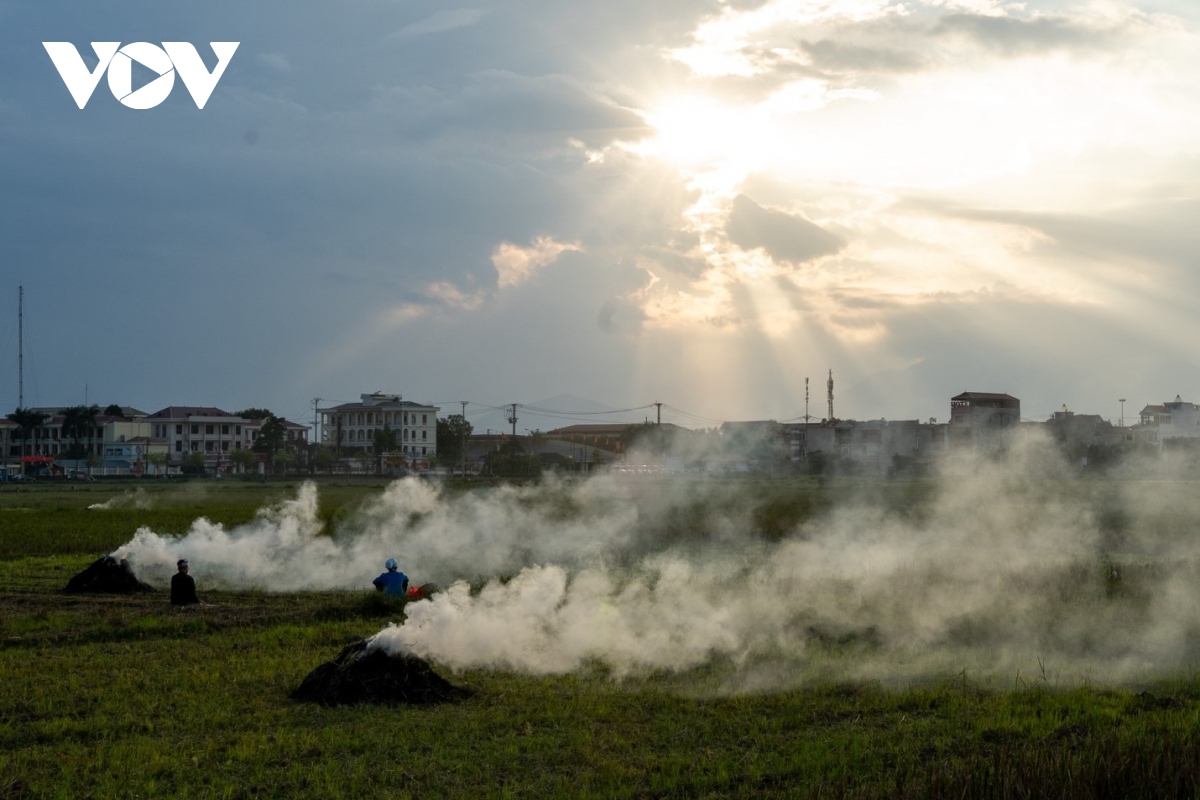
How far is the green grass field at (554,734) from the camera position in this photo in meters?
10.2

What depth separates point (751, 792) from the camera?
1014 centimetres

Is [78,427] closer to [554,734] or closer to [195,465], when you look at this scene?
[195,465]

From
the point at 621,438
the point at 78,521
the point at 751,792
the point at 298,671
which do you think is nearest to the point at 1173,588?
the point at 751,792

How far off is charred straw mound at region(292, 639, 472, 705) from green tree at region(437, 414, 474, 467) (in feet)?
374

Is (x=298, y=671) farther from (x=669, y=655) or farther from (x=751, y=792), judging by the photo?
(x=751, y=792)

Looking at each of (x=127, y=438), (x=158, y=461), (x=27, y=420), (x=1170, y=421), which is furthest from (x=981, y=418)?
(x=27, y=420)

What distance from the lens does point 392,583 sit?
22.0 metres

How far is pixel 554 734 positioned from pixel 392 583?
10597 mm

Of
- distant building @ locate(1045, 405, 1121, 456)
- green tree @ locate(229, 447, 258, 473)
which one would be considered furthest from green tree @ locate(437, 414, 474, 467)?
distant building @ locate(1045, 405, 1121, 456)

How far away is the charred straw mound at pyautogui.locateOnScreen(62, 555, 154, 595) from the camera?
81.6 ft

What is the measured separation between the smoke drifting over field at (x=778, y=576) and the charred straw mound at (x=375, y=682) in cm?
28

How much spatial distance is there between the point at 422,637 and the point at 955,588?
13.7 m

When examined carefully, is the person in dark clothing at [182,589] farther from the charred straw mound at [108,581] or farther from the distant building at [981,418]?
the distant building at [981,418]

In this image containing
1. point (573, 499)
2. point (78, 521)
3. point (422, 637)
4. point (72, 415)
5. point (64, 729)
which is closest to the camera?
point (64, 729)
